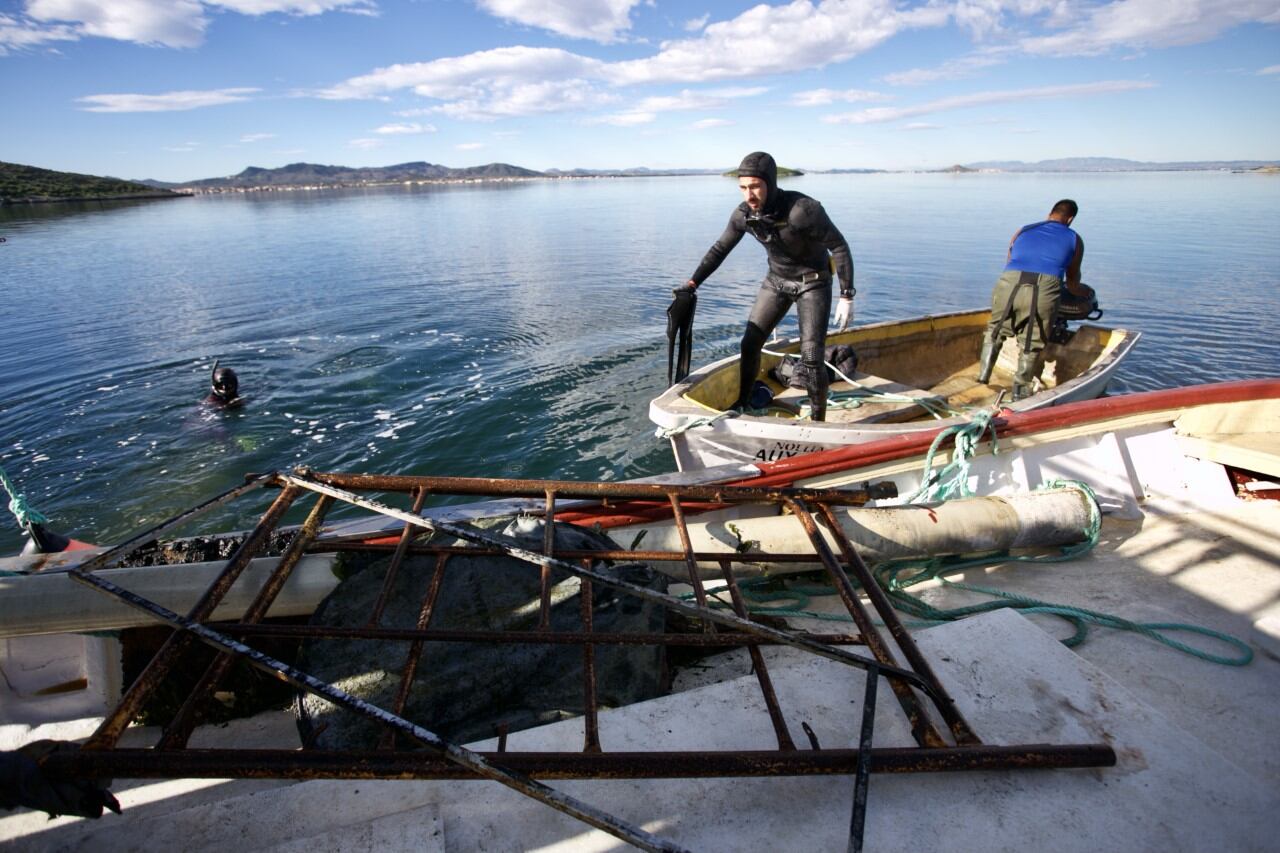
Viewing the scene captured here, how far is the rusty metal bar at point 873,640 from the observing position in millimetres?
1988

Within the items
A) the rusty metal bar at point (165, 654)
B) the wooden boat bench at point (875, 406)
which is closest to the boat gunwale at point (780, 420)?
the wooden boat bench at point (875, 406)

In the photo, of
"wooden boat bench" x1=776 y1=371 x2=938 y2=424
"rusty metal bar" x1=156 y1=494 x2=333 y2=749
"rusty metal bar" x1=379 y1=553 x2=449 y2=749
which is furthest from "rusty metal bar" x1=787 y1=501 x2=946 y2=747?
"wooden boat bench" x1=776 y1=371 x2=938 y2=424

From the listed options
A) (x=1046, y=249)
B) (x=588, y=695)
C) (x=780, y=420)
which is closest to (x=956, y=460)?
(x=780, y=420)

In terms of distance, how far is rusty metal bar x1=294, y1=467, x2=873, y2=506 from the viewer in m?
3.09

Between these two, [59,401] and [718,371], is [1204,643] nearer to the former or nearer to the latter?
[718,371]

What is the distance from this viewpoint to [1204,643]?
10.1 ft

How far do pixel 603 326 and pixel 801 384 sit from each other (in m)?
8.28

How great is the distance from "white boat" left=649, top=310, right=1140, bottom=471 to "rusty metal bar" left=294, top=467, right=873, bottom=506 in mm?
2303

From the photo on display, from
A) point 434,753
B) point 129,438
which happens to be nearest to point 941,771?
point 434,753

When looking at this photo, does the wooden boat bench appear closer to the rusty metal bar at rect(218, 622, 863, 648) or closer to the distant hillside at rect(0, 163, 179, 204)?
the rusty metal bar at rect(218, 622, 863, 648)

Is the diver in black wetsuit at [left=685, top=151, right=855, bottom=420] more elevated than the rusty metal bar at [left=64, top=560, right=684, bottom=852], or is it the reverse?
the diver in black wetsuit at [left=685, top=151, right=855, bottom=420]

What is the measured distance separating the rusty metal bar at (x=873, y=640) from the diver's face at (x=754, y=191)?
12.0 feet

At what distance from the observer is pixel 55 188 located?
86.6m

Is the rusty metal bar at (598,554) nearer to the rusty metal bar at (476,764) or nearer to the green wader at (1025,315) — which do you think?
the rusty metal bar at (476,764)
